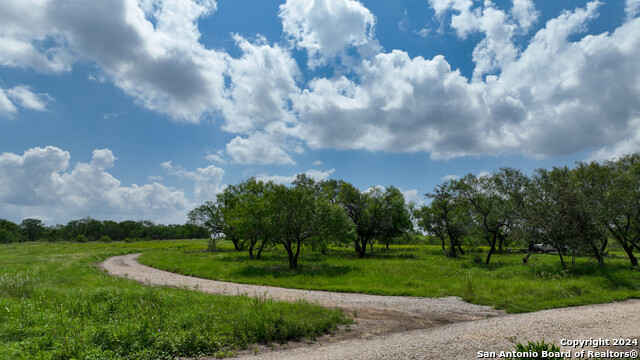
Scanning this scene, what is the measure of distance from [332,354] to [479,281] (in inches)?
650

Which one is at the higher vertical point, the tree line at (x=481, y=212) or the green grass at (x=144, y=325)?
the tree line at (x=481, y=212)

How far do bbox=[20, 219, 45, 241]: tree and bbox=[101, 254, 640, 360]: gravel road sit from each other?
214m

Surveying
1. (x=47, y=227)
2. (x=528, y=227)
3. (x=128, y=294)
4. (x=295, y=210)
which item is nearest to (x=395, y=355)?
(x=128, y=294)

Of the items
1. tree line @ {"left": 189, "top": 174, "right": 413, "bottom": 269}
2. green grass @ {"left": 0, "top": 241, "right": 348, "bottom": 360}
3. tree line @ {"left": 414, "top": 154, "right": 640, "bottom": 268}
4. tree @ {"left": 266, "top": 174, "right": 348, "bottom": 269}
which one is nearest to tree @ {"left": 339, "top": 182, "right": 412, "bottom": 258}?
tree line @ {"left": 189, "top": 174, "right": 413, "bottom": 269}

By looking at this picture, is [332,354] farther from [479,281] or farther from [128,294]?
[479,281]

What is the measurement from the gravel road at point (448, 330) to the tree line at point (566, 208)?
10.2m

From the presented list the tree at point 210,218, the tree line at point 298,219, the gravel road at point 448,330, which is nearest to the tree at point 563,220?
the gravel road at point 448,330

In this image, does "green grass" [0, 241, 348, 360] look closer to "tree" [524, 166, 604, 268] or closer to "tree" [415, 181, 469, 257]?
"tree" [524, 166, 604, 268]

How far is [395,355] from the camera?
8.56 meters

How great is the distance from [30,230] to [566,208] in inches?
8781

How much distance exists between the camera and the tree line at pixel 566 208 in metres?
24.1

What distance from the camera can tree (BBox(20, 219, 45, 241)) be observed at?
159375 millimetres

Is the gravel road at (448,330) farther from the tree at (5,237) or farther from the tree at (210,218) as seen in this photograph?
the tree at (5,237)

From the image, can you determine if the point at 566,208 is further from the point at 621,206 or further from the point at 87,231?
the point at 87,231
